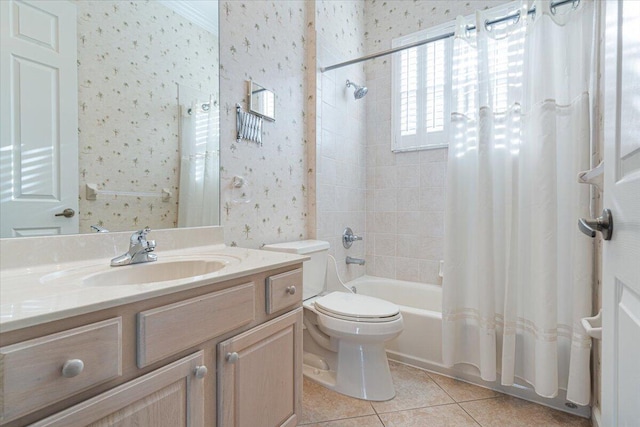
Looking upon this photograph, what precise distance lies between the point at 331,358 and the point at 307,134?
55.5 inches

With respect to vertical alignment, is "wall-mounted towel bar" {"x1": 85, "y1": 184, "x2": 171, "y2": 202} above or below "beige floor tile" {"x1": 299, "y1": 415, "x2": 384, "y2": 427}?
above

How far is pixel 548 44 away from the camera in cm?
147

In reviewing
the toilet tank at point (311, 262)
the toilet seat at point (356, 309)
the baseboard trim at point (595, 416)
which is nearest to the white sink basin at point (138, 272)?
the toilet tank at point (311, 262)

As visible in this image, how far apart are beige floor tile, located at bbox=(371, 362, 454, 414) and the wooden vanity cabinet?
611mm

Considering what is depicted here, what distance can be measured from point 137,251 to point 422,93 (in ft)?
7.41

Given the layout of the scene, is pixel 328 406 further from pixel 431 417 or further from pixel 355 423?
pixel 431 417

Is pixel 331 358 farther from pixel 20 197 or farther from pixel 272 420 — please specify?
pixel 20 197

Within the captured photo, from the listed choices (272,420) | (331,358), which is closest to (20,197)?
(272,420)

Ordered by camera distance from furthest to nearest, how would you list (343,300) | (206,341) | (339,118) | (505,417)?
(339,118), (343,300), (505,417), (206,341)

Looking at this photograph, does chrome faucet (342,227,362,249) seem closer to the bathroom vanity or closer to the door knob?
the bathroom vanity

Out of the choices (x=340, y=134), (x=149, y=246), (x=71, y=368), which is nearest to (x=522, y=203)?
(x=340, y=134)

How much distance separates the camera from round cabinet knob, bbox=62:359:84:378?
0.57m

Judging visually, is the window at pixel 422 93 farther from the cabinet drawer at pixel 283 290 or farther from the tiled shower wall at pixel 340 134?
the cabinet drawer at pixel 283 290

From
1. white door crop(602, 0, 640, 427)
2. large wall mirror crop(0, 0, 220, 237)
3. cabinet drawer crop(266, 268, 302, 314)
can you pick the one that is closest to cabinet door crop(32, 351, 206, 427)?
cabinet drawer crop(266, 268, 302, 314)
